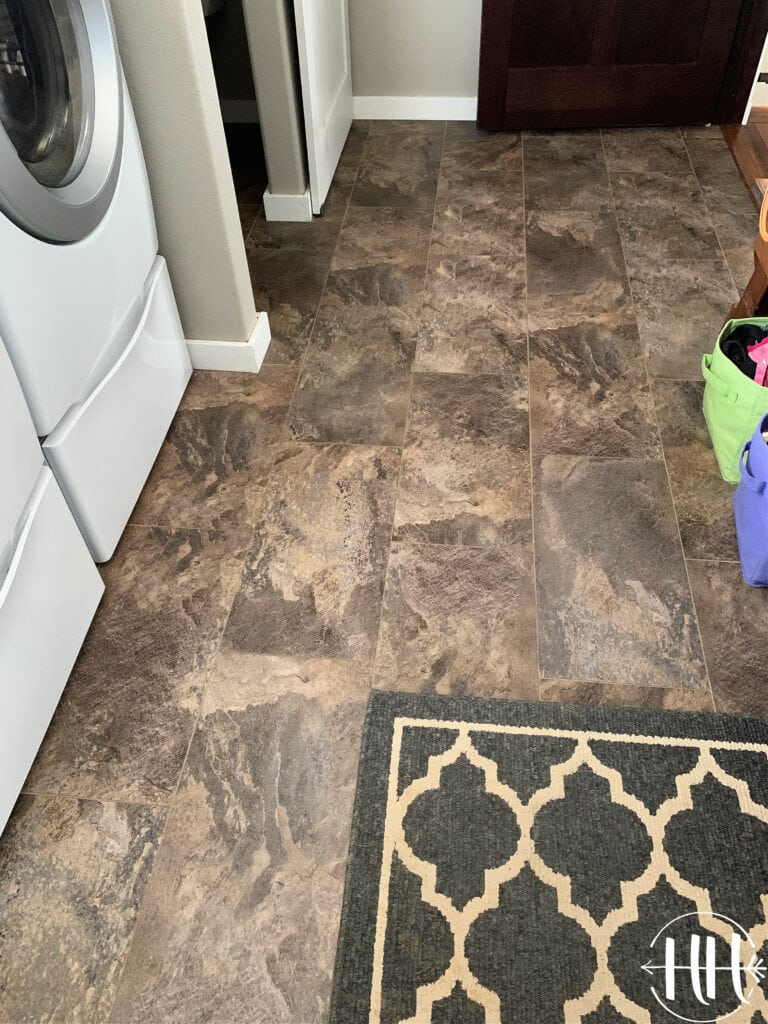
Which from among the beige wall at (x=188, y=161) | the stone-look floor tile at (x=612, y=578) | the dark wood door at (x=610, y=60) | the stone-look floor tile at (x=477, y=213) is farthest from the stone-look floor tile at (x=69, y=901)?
the dark wood door at (x=610, y=60)

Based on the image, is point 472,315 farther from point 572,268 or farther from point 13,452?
point 13,452

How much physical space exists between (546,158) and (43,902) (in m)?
2.72

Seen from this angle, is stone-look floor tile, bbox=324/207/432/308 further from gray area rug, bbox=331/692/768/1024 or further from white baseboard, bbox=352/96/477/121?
gray area rug, bbox=331/692/768/1024

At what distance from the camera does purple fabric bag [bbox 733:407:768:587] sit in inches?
57.9

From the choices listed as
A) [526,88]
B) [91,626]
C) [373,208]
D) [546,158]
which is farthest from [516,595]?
[526,88]

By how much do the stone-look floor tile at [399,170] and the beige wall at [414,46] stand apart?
171 millimetres

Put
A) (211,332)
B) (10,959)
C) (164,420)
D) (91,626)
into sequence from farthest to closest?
(211,332) → (164,420) → (91,626) → (10,959)

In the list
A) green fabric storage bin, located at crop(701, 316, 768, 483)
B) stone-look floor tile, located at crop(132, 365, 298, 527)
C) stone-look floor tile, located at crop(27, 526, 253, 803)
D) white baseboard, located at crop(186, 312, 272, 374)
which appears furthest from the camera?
white baseboard, located at crop(186, 312, 272, 374)

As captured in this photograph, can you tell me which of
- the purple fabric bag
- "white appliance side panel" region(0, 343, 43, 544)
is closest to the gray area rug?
the purple fabric bag

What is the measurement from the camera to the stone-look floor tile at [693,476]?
5.33 feet

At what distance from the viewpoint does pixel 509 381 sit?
6.56ft

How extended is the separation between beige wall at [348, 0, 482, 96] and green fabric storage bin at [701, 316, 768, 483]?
1.79 meters

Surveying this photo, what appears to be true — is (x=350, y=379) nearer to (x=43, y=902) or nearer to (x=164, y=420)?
(x=164, y=420)

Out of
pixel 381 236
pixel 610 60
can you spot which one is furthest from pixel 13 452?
pixel 610 60
